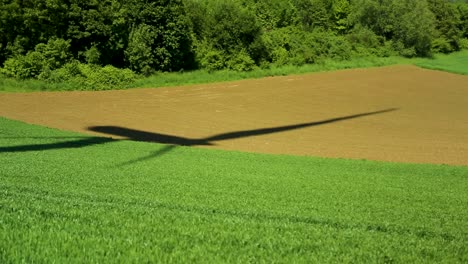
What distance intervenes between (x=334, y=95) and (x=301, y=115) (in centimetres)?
1129

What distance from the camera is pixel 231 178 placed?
15000mm

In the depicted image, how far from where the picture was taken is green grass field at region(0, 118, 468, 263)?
5332mm

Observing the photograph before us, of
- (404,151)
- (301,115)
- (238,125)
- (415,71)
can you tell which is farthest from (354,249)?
(415,71)

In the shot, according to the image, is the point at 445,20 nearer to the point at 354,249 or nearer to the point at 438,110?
the point at 438,110

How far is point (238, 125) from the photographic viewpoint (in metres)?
34.2

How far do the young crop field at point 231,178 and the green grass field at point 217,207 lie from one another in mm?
34

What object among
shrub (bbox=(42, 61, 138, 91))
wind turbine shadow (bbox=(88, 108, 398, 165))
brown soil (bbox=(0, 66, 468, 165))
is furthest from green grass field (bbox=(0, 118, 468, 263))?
shrub (bbox=(42, 61, 138, 91))

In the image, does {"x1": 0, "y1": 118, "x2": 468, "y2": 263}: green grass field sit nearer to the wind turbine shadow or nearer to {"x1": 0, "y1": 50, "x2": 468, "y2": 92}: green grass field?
the wind turbine shadow

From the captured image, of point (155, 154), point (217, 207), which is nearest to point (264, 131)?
point (155, 154)

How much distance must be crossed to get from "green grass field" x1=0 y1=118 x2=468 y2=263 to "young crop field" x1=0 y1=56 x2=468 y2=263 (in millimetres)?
34

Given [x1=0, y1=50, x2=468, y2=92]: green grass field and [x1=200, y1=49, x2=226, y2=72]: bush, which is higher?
Answer: [x1=200, y1=49, x2=226, y2=72]: bush

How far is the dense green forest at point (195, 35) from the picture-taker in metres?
45.8

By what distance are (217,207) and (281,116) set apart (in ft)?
95.1

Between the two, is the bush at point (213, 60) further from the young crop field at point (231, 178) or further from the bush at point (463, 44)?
the bush at point (463, 44)
